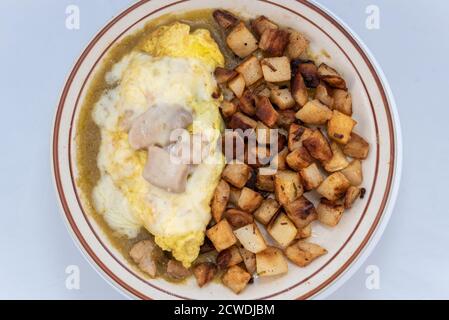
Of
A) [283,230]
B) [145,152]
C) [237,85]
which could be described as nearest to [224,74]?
[237,85]

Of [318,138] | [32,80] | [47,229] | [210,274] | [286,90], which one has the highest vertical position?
[32,80]

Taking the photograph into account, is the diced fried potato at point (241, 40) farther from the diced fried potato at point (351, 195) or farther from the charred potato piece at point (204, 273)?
the charred potato piece at point (204, 273)

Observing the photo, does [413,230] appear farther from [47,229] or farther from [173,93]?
[47,229]

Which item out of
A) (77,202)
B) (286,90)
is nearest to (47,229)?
(77,202)

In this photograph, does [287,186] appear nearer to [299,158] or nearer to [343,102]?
[299,158]

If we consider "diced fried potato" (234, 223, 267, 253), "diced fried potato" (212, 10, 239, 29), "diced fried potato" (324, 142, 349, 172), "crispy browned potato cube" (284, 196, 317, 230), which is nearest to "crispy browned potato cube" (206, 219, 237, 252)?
"diced fried potato" (234, 223, 267, 253)

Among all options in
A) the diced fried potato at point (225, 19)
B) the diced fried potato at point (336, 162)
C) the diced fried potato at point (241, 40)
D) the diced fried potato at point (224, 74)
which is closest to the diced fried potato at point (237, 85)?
Result: the diced fried potato at point (224, 74)
